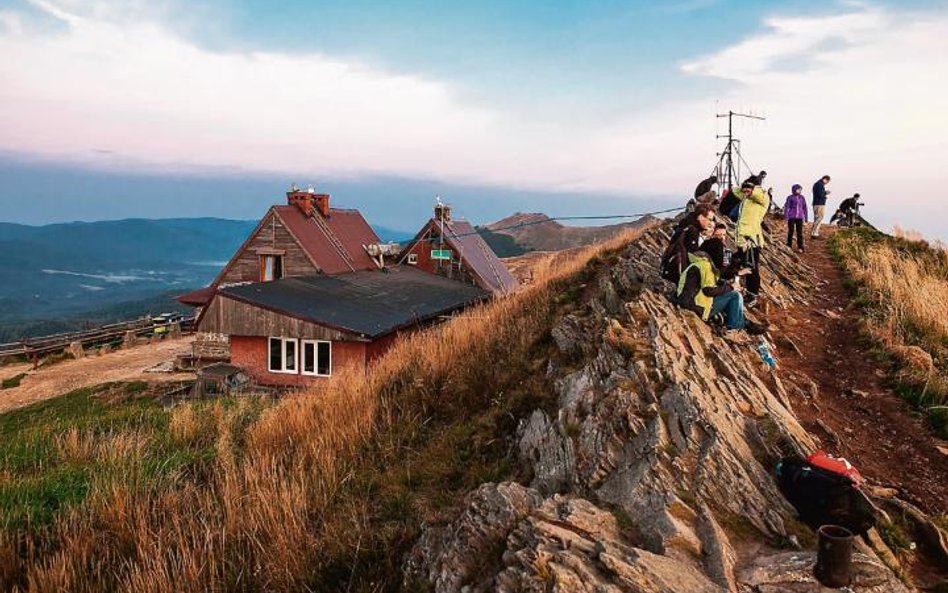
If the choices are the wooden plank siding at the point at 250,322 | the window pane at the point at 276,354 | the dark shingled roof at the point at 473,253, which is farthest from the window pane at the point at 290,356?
the dark shingled roof at the point at 473,253

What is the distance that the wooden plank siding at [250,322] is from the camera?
23359 millimetres

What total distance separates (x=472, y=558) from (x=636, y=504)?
123 centimetres

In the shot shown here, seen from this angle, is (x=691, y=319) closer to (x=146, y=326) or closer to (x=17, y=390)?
(x=17, y=390)

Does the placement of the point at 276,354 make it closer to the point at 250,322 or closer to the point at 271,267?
the point at 250,322

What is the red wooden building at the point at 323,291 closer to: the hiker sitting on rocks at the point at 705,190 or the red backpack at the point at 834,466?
the hiker sitting on rocks at the point at 705,190

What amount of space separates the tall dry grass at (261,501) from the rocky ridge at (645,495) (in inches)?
48.8

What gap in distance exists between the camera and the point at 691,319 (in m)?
Answer: 7.93

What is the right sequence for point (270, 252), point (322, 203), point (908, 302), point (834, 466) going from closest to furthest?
point (834, 466) < point (908, 302) < point (270, 252) < point (322, 203)

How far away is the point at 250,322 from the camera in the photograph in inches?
942

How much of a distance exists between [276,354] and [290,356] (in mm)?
574

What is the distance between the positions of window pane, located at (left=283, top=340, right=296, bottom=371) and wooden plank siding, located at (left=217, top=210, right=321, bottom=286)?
8990 millimetres

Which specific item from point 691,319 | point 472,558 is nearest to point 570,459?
point 472,558

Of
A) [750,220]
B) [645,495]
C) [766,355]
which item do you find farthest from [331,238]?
[645,495]

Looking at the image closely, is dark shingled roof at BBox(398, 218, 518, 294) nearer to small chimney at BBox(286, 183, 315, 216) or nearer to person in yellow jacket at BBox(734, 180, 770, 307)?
small chimney at BBox(286, 183, 315, 216)
